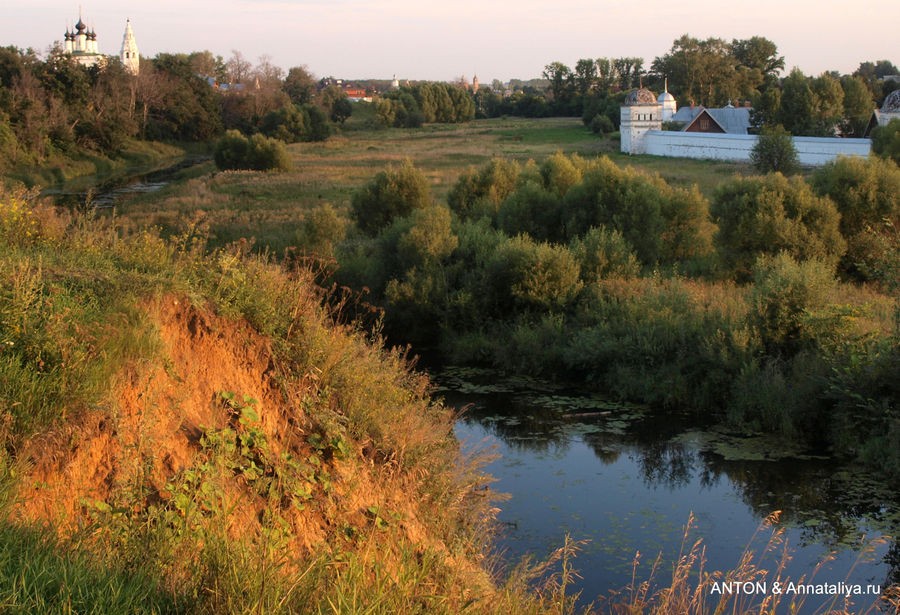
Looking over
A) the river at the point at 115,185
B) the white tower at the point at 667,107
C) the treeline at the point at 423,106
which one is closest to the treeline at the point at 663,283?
the river at the point at 115,185

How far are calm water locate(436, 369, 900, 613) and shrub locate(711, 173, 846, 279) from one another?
319 inches

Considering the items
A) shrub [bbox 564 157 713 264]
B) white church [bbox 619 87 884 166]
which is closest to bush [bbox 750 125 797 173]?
white church [bbox 619 87 884 166]

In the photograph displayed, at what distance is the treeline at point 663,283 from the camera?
47.4 ft

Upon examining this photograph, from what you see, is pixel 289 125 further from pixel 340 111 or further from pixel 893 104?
→ pixel 893 104

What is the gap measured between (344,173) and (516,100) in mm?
72804

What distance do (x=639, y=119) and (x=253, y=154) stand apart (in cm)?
2909

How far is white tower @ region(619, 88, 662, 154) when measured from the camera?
6122 centimetres

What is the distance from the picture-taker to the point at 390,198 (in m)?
27.6

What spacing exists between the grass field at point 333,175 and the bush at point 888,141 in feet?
23.1

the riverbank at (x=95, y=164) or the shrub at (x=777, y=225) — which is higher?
the riverbank at (x=95, y=164)

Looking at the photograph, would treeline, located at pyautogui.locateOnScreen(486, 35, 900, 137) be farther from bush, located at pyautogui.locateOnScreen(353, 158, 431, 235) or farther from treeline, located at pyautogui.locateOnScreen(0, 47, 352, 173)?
bush, located at pyautogui.locateOnScreen(353, 158, 431, 235)

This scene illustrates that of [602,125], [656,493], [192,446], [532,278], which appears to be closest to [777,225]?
[532,278]

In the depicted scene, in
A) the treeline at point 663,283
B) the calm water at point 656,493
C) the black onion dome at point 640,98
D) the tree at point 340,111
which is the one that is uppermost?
the tree at point 340,111

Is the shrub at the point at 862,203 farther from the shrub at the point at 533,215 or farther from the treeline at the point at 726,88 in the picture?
the treeline at the point at 726,88
